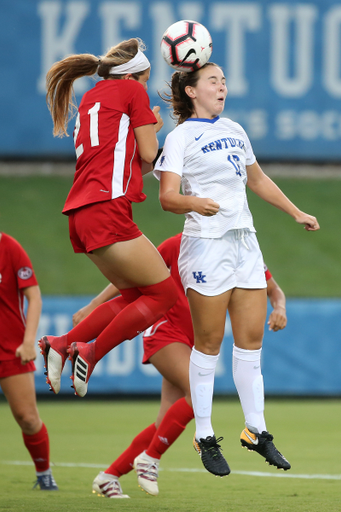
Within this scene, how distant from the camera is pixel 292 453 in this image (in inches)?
295

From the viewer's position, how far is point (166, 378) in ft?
18.7

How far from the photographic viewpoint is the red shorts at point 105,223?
4.22 meters

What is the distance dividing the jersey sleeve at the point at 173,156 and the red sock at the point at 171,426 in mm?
1884

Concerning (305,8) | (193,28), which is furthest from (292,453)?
(305,8)

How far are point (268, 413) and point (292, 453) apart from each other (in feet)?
8.10

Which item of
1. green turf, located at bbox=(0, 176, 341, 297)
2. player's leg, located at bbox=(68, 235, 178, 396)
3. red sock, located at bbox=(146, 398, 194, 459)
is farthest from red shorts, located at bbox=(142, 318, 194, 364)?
green turf, located at bbox=(0, 176, 341, 297)

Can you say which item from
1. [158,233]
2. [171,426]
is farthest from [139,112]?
[158,233]

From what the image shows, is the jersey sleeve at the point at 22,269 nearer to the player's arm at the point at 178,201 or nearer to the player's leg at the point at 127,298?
the player's leg at the point at 127,298

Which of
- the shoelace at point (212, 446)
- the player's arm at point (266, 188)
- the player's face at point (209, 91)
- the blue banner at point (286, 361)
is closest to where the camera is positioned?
the shoelace at point (212, 446)

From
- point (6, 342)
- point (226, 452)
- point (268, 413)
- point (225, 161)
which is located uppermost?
point (225, 161)

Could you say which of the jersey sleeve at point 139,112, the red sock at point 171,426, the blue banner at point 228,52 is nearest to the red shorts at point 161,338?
the red sock at point 171,426

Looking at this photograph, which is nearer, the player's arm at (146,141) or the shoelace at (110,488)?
the player's arm at (146,141)

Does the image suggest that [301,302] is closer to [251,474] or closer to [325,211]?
[251,474]

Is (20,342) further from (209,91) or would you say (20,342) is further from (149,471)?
(209,91)
